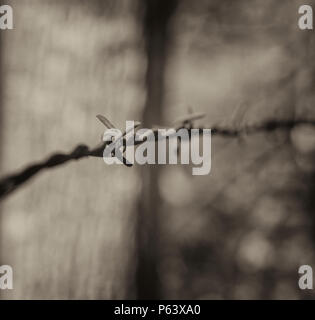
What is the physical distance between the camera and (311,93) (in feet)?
2.50

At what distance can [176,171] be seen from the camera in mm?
769

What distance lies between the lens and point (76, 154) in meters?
0.75

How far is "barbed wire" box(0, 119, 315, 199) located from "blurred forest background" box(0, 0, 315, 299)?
0.01 m

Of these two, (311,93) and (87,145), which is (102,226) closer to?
(87,145)

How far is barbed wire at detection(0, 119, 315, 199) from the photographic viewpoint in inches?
29.2

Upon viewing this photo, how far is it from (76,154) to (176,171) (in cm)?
19

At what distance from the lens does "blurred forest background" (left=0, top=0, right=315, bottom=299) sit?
75cm

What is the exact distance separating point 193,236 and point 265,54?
1.19ft

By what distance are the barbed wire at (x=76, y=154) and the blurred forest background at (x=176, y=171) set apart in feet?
0.03

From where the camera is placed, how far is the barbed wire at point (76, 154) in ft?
2.43
